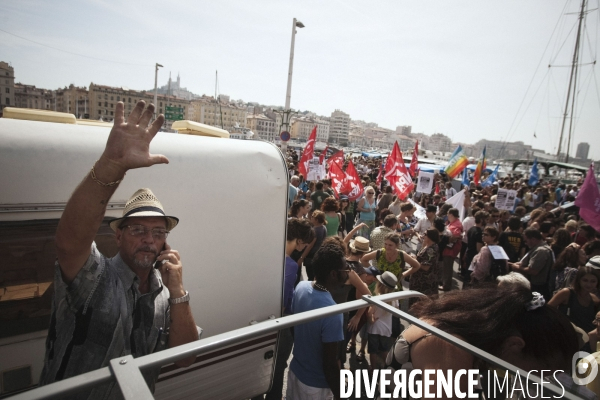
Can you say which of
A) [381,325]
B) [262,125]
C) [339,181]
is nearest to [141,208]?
[381,325]

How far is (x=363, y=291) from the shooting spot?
3.60m

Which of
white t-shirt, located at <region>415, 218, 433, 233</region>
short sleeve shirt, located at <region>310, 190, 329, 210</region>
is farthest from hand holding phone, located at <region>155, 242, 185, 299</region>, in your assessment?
short sleeve shirt, located at <region>310, 190, 329, 210</region>

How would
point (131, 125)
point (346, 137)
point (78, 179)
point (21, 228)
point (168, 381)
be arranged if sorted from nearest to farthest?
point (131, 125), point (21, 228), point (78, 179), point (168, 381), point (346, 137)

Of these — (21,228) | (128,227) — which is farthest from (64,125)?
(128,227)

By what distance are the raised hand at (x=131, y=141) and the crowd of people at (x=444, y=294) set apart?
5.37 ft

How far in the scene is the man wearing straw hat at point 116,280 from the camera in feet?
4.60

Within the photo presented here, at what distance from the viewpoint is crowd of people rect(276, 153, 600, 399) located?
5.38 ft

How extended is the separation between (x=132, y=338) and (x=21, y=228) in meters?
1.08

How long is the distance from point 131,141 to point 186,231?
1.37 meters

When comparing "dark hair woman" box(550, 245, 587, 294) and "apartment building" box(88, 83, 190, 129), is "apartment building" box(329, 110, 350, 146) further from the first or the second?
"dark hair woman" box(550, 245, 587, 294)

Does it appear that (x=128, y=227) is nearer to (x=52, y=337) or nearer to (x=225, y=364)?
(x=52, y=337)

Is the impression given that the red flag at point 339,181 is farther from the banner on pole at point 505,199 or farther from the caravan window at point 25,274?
the caravan window at point 25,274

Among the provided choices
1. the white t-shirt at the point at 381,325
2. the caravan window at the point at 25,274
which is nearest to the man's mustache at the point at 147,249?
the caravan window at the point at 25,274

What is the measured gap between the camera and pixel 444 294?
195 cm
